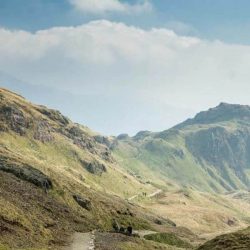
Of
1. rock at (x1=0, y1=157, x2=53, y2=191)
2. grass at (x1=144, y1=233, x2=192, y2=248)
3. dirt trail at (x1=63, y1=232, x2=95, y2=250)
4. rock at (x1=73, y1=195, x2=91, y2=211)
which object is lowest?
grass at (x1=144, y1=233, x2=192, y2=248)

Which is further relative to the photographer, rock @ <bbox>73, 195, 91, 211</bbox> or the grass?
rock @ <bbox>73, 195, 91, 211</bbox>

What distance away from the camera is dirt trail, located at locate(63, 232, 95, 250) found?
79.8m

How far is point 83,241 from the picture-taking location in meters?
87.8

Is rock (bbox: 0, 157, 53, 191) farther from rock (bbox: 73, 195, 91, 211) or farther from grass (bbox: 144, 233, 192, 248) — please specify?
grass (bbox: 144, 233, 192, 248)

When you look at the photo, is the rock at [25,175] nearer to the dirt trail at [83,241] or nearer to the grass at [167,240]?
the grass at [167,240]

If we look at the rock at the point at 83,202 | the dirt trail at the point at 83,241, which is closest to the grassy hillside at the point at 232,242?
the dirt trail at the point at 83,241

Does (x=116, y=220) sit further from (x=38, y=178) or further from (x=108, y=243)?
(x=108, y=243)

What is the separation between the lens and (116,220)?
166250 mm

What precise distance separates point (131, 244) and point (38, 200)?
25044 millimetres

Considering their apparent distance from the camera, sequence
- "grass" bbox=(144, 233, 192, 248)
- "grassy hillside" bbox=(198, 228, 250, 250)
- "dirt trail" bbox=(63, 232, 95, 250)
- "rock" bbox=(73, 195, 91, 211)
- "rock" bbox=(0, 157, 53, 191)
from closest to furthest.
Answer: "grassy hillside" bbox=(198, 228, 250, 250) → "dirt trail" bbox=(63, 232, 95, 250) → "rock" bbox=(0, 157, 53, 191) → "grass" bbox=(144, 233, 192, 248) → "rock" bbox=(73, 195, 91, 211)

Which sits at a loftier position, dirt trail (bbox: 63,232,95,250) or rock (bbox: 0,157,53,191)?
rock (bbox: 0,157,53,191)

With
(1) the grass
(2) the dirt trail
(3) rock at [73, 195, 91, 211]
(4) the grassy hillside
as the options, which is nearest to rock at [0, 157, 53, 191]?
(3) rock at [73, 195, 91, 211]

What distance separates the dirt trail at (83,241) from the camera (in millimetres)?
79812

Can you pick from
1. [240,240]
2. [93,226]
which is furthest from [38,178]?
[240,240]
